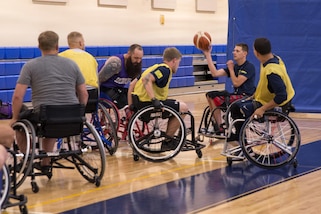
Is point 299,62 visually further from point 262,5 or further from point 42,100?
point 42,100

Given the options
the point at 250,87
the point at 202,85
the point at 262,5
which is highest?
the point at 262,5

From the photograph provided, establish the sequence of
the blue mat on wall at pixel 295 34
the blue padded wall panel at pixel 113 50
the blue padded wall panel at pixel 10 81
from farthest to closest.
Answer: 1. the blue padded wall panel at pixel 113 50
2. the blue padded wall panel at pixel 10 81
3. the blue mat on wall at pixel 295 34

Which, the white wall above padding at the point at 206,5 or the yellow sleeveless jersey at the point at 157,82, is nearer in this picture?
the yellow sleeveless jersey at the point at 157,82

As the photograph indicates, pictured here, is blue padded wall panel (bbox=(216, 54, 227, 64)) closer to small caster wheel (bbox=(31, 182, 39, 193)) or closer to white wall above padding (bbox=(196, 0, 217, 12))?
white wall above padding (bbox=(196, 0, 217, 12))

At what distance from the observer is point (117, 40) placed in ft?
36.8

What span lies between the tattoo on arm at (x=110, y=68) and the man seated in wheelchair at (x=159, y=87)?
540mm

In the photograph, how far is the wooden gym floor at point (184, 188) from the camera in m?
4.05

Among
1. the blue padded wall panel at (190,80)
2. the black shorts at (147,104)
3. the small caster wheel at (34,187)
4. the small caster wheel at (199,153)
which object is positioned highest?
the black shorts at (147,104)

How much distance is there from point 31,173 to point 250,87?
2.61 metres

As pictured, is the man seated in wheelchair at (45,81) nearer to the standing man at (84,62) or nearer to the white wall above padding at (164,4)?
the standing man at (84,62)

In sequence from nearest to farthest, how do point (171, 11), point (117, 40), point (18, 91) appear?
point (18, 91) → point (117, 40) → point (171, 11)

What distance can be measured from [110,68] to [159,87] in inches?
32.7

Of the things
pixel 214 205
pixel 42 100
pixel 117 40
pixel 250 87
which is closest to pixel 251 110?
pixel 250 87

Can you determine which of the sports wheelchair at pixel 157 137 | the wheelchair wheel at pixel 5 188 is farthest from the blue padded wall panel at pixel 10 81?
the wheelchair wheel at pixel 5 188
